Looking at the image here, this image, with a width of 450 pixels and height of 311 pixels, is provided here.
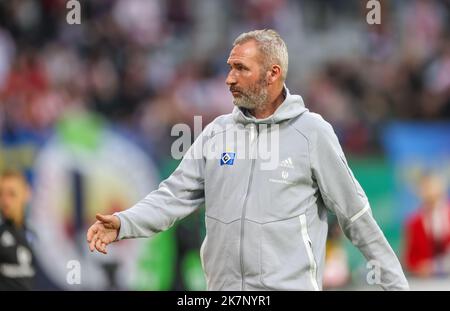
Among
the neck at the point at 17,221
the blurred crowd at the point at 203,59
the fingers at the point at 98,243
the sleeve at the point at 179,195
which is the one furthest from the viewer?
the blurred crowd at the point at 203,59

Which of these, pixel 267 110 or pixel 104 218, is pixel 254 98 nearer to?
pixel 267 110

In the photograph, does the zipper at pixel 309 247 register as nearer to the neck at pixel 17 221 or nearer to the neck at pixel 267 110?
the neck at pixel 267 110

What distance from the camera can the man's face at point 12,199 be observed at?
8.91m

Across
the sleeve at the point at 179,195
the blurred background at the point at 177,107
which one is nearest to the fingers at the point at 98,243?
the sleeve at the point at 179,195

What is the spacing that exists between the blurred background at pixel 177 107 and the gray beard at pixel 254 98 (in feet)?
11.6

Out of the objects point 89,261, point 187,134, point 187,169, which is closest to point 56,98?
point 187,134

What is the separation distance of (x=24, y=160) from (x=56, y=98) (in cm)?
239

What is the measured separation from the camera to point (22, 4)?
15.7 meters

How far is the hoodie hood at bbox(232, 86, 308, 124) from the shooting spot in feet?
19.6

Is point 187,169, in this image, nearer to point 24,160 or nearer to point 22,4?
point 24,160

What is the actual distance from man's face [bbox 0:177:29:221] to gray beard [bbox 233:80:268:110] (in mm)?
3451

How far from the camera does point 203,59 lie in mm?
15359

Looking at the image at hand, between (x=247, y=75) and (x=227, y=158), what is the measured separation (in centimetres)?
47

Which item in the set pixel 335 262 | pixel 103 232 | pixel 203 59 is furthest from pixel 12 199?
pixel 203 59
